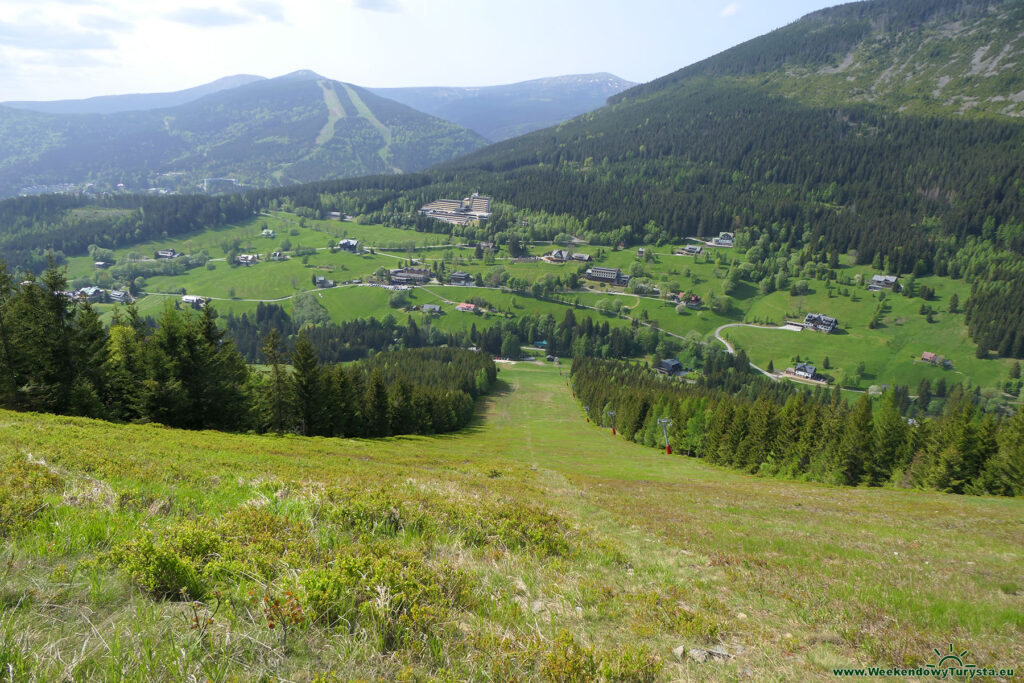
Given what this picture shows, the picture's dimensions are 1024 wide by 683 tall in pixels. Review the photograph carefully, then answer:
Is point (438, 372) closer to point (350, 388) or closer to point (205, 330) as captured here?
point (350, 388)

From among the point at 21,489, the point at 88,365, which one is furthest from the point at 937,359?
the point at 88,365

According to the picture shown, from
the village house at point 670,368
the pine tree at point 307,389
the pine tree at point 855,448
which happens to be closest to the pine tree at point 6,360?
the pine tree at point 307,389

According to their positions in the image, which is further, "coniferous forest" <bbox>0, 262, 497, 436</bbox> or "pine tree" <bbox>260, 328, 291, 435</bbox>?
"pine tree" <bbox>260, 328, 291, 435</bbox>

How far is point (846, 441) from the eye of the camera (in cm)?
5725

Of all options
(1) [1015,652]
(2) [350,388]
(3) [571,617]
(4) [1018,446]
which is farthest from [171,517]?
(4) [1018,446]

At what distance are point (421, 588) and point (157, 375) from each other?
49.7 m

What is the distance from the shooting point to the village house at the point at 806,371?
169000 mm

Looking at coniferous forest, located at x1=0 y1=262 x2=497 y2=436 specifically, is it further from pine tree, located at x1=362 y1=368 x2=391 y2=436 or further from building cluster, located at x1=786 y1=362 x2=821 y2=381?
building cluster, located at x1=786 y1=362 x2=821 y2=381

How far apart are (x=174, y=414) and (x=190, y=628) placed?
50070mm

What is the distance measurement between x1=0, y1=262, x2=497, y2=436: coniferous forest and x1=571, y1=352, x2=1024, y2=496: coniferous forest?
57.0 metres

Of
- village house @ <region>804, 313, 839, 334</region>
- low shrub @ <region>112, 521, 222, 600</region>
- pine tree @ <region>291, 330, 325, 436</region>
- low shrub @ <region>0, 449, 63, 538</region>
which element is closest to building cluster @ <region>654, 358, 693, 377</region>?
village house @ <region>804, 313, 839, 334</region>

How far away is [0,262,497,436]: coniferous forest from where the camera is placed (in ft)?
129

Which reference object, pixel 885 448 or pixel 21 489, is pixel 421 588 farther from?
pixel 885 448

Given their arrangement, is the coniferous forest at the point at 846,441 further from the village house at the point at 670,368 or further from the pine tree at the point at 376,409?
the village house at the point at 670,368
